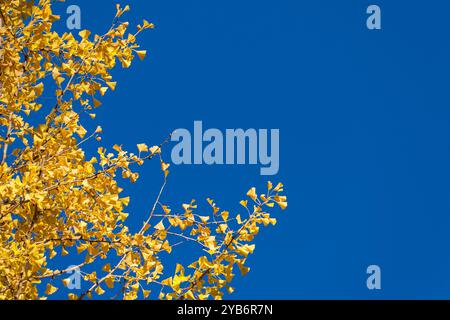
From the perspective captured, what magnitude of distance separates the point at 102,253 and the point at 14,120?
93 cm

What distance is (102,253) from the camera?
425 centimetres

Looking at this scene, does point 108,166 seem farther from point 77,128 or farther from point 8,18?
point 8,18

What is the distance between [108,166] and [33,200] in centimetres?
55

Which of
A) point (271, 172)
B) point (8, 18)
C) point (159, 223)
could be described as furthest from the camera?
point (271, 172)
